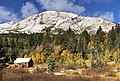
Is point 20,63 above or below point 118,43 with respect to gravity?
below

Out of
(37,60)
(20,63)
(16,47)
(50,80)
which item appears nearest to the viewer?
(50,80)

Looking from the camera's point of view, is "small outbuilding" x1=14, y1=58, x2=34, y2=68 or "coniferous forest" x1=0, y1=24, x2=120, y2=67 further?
"coniferous forest" x1=0, y1=24, x2=120, y2=67

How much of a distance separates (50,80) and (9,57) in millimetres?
92032

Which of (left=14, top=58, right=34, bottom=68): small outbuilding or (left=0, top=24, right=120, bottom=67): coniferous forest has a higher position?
(left=0, top=24, right=120, bottom=67): coniferous forest

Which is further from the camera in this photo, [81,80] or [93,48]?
[93,48]

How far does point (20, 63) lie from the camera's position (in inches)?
3529

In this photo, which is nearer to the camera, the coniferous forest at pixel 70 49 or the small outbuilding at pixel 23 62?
the small outbuilding at pixel 23 62

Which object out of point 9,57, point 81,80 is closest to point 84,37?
point 9,57

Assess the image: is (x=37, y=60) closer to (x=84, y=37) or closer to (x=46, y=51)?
(x=46, y=51)

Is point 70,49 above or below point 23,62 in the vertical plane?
above

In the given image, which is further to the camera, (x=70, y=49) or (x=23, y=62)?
(x=70, y=49)

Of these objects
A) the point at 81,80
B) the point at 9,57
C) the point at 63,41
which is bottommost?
the point at 81,80

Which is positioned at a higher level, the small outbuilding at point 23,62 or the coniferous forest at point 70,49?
the coniferous forest at point 70,49

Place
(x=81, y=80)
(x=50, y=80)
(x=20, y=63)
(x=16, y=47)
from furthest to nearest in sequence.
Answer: (x=16, y=47), (x=20, y=63), (x=81, y=80), (x=50, y=80)
